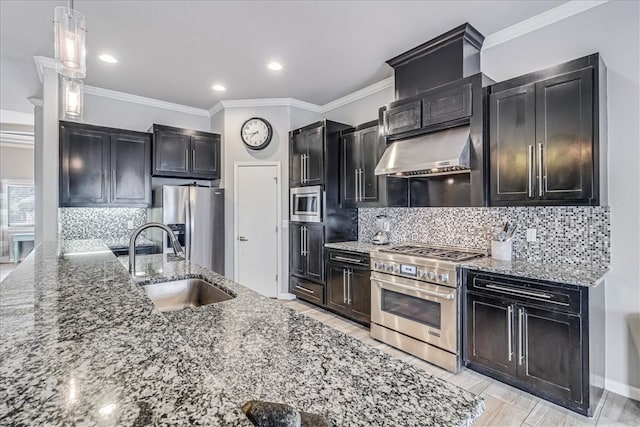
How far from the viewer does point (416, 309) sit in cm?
293

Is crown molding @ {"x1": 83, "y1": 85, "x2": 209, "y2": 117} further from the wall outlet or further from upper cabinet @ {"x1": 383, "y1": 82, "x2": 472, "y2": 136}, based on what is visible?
the wall outlet

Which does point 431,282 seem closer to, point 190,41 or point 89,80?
point 190,41

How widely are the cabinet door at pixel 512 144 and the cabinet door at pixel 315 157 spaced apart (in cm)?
207

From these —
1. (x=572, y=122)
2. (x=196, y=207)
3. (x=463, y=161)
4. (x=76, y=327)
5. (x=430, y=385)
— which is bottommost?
(x=430, y=385)

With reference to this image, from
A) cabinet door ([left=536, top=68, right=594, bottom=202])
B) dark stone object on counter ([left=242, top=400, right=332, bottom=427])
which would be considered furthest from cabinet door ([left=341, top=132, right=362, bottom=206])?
dark stone object on counter ([left=242, top=400, right=332, bottom=427])

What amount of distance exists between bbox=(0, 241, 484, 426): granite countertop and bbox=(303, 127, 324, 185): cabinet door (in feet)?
10.1

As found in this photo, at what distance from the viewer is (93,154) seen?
4.06m

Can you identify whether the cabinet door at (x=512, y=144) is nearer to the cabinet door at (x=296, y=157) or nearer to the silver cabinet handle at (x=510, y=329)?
the silver cabinet handle at (x=510, y=329)

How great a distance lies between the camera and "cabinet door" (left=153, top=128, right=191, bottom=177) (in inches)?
175

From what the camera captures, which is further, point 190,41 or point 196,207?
point 196,207

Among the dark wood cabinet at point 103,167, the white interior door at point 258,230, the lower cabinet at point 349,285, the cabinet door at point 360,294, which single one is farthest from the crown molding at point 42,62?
the cabinet door at point 360,294

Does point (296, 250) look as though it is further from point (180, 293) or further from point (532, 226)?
point (532, 226)

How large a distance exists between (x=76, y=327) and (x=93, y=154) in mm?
4131

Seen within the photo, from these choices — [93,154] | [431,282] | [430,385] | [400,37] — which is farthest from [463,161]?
[93,154]
